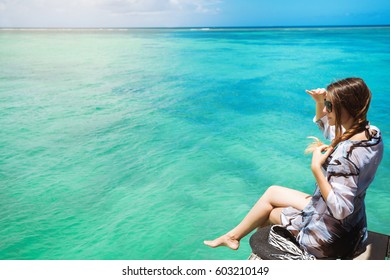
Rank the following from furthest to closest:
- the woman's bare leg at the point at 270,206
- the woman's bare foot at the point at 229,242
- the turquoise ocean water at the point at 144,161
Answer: the turquoise ocean water at the point at 144,161 < the woman's bare foot at the point at 229,242 < the woman's bare leg at the point at 270,206

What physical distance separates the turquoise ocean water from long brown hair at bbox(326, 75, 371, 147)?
2.13m

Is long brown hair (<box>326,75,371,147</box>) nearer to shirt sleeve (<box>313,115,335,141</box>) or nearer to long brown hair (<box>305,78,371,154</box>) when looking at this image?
long brown hair (<box>305,78,371,154</box>)

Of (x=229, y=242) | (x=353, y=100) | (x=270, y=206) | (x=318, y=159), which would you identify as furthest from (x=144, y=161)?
(x=353, y=100)

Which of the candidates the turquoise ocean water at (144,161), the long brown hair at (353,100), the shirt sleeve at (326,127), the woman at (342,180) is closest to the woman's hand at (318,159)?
the woman at (342,180)

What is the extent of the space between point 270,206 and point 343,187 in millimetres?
667

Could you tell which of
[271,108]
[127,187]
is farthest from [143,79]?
[127,187]

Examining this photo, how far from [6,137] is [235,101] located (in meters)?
5.63

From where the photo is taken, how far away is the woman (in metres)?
1.89

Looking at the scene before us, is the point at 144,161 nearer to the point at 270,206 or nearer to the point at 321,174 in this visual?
the point at 270,206

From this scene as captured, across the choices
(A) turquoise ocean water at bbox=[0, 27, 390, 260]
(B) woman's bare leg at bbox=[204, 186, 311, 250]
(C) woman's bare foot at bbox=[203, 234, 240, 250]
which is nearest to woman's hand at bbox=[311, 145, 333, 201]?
(B) woman's bare leg at bbox=[204, 186, 311, 250]

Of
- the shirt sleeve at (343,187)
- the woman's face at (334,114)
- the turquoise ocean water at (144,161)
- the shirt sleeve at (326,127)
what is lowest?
the turquoise ocean water at (144,161)

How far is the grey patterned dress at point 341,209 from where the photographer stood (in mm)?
1887

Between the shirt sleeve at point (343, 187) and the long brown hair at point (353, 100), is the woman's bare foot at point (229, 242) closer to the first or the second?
the shirt sleeve at point (343, 187)

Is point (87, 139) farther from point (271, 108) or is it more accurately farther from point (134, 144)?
point (271, 108)
